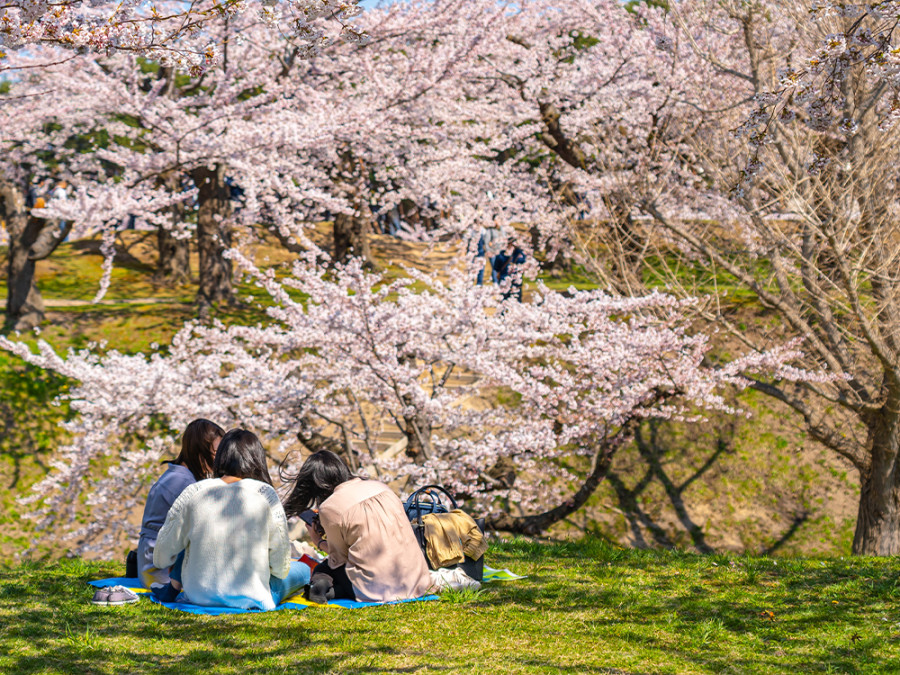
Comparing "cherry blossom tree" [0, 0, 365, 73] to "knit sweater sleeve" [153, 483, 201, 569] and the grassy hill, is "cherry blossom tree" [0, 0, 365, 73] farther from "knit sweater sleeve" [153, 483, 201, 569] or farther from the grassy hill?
the grassy hill

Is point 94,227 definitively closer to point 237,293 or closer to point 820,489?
point 237,293

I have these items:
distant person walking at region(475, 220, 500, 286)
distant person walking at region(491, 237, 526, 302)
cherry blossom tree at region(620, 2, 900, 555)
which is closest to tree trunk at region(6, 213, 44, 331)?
distant person walking at region(475, 220, 500, 286)

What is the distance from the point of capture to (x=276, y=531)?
4625mm

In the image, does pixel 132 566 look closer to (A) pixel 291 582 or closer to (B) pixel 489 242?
(A) pixel 291 582

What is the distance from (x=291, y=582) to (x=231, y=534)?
62cm

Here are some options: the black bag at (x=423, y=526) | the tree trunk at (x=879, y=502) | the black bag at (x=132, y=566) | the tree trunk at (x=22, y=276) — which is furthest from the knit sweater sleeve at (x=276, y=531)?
the tree trunk at (x=22, y=276)

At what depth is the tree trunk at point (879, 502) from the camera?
888 centimetres

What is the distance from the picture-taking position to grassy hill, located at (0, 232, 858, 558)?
450 inches

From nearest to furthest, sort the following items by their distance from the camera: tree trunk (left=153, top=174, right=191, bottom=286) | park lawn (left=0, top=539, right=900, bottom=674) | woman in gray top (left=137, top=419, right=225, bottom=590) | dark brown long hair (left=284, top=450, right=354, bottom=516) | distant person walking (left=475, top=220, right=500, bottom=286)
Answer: park lawn (left=0, top=539, right=900, bottom=674) < woman in gray top (left=137, top=419, right=225, bottom=590) < dark brown long hair (left=284, top=450, right=354, bottom=516) < distant person walking (left=475, top=220, right=500, bottom=286) < tree trunk (left=153, top=174, right=191, bottom=286)

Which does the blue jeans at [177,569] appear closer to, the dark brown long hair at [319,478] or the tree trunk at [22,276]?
the dark brown long hair at [319,478]

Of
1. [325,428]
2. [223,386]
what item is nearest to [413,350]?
[223,386]

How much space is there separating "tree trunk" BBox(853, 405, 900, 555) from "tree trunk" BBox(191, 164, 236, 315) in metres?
10.9

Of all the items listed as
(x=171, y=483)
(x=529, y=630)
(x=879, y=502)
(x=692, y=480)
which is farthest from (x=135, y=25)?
(x=692, y=480)

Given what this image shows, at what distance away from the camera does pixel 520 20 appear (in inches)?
603
